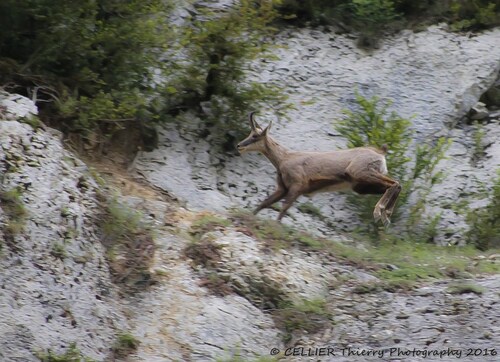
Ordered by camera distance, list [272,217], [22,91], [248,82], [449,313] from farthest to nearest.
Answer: [248,82] < [272,217] < [22,91] < [449,313]

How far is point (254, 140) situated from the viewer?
591 inches

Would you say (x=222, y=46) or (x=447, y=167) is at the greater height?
(x=222, y=46)

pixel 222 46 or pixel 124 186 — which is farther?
pixel 222 46

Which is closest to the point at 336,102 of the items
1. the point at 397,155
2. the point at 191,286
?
the point at 397,155

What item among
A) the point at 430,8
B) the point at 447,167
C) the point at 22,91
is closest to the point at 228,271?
the point at 22,91

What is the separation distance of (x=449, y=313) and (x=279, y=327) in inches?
72.9

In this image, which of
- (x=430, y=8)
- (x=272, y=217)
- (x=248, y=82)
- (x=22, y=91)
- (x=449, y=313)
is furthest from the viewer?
(x=430, y=8)

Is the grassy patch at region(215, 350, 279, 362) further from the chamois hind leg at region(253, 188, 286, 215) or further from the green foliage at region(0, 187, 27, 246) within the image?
the chamois hind leg at region(253, 188, 286, 215)

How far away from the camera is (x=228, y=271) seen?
12.3m

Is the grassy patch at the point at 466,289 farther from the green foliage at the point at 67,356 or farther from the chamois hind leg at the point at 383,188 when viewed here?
the green foliage at the point at 67,356

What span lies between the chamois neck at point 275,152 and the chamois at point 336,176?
0.8 inches

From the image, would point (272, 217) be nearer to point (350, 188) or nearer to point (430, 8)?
point (350, 188)

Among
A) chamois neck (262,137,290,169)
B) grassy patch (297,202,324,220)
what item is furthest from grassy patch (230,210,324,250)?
grassy patch (297,202,324,220)

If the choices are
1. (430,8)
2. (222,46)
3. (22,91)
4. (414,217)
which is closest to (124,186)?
(22,91)
